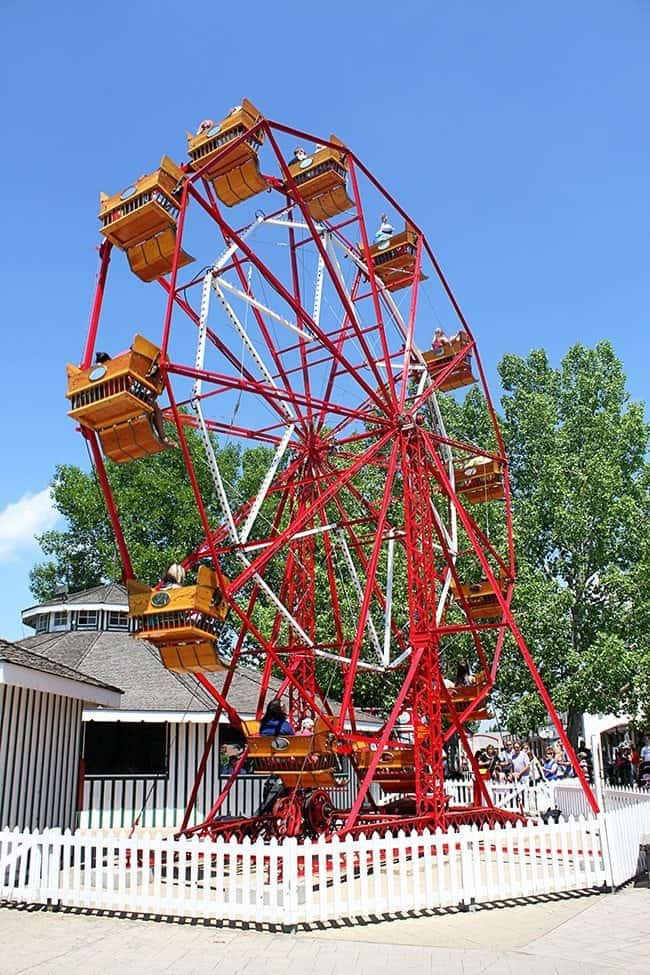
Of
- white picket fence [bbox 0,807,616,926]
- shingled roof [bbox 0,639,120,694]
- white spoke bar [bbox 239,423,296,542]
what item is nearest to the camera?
white picket fence [bbox 0,807,616,926]

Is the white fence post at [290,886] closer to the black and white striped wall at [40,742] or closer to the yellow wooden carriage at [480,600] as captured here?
the black and white striped wall at [40,742]

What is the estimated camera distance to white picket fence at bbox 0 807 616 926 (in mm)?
8375

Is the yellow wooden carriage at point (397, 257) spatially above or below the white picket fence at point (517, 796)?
above

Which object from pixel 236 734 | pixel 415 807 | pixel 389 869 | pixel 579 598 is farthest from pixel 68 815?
pixel 579 598

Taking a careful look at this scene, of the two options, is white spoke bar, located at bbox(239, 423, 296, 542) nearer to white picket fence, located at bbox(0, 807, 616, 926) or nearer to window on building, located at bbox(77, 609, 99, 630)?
white picket fence, located at bbox(0, 807, 616, 926)

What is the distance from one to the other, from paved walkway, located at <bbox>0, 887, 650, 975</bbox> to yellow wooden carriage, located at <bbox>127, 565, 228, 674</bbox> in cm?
330

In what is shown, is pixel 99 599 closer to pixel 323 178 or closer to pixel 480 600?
pixel 480 600

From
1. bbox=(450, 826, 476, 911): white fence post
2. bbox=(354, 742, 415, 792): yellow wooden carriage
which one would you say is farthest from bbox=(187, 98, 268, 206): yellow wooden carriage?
bbox=(450, 826, 476, 911): white fence post

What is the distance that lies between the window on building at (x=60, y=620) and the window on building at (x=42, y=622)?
35cm

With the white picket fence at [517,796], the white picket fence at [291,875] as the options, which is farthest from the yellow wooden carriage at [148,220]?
the white picket fence at [517,796]

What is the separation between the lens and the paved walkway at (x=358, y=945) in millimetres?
6770

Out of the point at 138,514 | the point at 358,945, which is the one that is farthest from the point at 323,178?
the point at 138,514

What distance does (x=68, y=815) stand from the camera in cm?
1356

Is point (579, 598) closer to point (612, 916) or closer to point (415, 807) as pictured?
point (415, 807)
